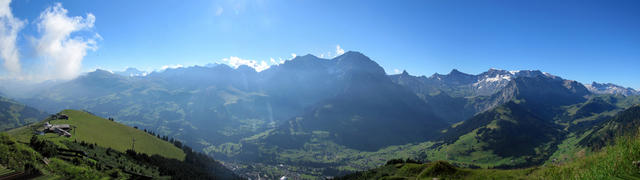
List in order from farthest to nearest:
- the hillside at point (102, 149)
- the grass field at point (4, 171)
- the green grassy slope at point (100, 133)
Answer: the green grassy slope at point (100, 133) < the hillside at point (102, 149) < the grass field at point (4, 171)

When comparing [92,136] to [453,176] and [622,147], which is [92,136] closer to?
[453,176]

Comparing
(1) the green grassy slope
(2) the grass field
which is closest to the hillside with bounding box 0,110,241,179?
(1) the green grassy slope

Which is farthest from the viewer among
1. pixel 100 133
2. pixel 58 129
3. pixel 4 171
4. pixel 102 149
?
pixel 100 133

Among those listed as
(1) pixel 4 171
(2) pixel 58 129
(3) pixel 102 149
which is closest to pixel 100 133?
(3) pixel 102 149

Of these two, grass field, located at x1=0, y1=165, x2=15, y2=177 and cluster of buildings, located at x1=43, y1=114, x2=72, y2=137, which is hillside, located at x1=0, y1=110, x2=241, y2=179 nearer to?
cluster of buildings, located at x1=43, y1=114, x2=72, y2=137

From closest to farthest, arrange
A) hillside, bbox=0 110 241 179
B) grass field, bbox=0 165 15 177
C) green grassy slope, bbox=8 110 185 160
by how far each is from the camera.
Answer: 1. grass field, bbox=0 165 15 177
2. hillside, bbox=0 110 241 179
3. green grassy slope, bbox=8 110 185 160

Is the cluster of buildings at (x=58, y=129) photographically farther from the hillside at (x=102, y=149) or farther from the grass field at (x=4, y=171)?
the grass field at (x=4, y=171)

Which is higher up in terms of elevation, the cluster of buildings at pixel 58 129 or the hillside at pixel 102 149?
the cluster of buildings at pixel 58 129

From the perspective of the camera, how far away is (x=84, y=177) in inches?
2064

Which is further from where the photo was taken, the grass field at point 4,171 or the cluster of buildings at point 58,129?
the cluster of buildings at point 58,129

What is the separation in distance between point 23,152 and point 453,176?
72.3 meters

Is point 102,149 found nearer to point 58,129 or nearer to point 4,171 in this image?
point 58,129

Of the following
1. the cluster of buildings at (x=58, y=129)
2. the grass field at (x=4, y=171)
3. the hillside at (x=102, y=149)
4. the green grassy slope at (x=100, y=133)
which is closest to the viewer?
the grass field at (x=4, y=171)

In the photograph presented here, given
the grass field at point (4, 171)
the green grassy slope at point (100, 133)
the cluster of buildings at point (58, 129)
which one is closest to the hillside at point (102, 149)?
the green grassy slope at point (100, 133)
